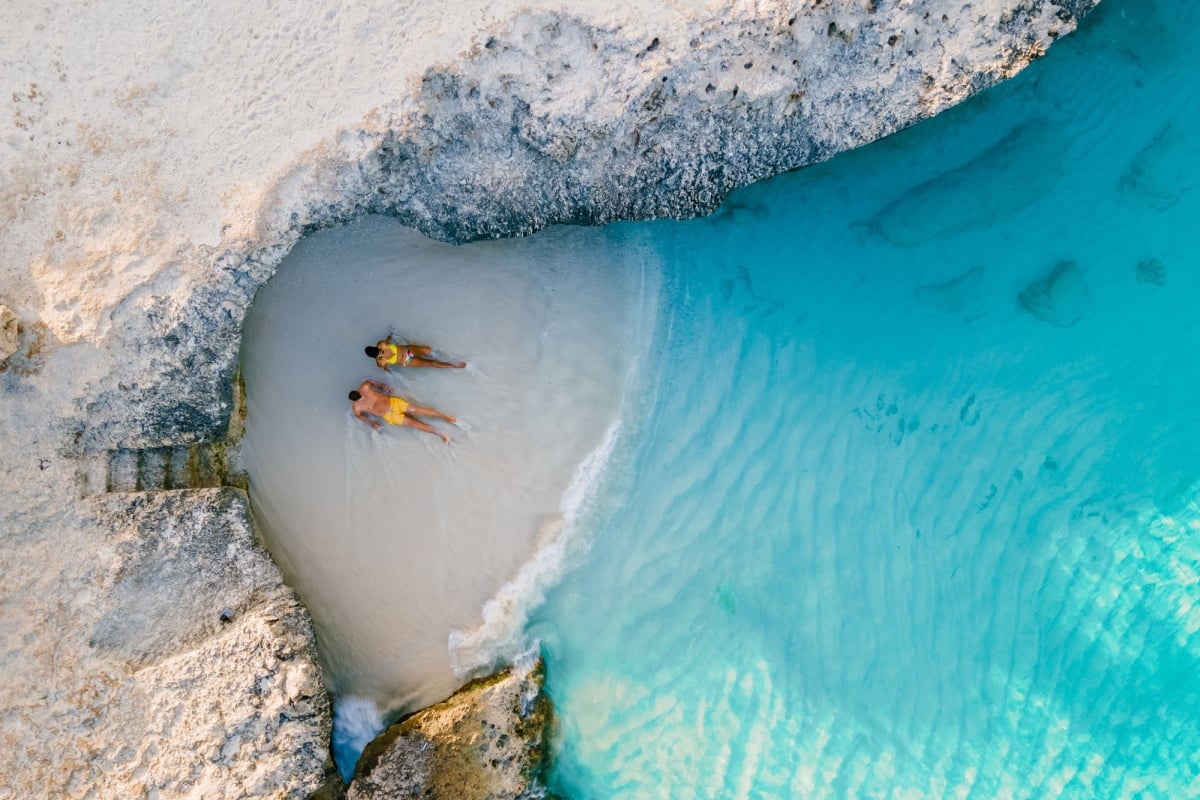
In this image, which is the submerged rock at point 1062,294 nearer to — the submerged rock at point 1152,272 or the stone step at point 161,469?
the submerged rock at point 1152,272

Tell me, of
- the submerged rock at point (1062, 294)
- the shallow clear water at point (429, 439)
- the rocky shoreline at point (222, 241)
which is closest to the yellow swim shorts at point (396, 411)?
the shallow clear water at point (429, 439)

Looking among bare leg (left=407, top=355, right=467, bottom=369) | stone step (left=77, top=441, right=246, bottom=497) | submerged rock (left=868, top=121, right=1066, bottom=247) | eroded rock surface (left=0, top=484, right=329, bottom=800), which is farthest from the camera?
submerged rock (left=868, top=121, right=1066, bottom=247)

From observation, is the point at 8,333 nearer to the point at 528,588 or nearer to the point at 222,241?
the point at 222,241

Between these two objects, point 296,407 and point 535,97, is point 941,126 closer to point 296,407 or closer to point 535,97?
point 535,97

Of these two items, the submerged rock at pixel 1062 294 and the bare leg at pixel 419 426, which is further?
the submerged rock at pixel 1062 294

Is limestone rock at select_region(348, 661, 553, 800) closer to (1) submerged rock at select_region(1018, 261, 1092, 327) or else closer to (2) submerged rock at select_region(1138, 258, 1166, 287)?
(1) submerged rock at select_region(1018, 261, 1092, 327)

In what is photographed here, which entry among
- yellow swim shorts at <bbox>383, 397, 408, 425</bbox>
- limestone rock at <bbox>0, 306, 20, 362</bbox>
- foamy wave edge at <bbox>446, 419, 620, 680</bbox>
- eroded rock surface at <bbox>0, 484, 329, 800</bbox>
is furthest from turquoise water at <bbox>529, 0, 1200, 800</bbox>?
limestone rock at <bbox>0, 306, 20, 362</bbox>

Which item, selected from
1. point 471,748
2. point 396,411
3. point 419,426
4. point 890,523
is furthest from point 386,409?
point 890,523
